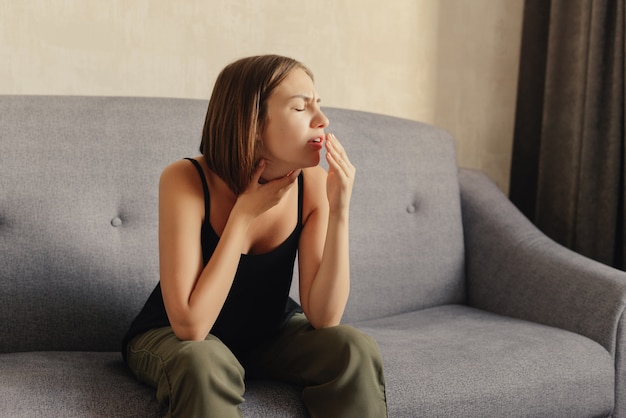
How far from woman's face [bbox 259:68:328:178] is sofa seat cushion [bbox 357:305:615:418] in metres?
0.48

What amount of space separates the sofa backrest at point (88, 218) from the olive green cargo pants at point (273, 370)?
286mm

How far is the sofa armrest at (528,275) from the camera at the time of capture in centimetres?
182

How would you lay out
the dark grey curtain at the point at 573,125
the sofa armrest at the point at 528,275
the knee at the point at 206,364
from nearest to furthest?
the knee at the point at 206,364
the sofa armrest at the point at 528,275
the dark grey curtain at the point at 573,125

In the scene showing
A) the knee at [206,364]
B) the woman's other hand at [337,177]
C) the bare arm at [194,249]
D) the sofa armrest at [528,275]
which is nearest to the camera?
the knee at [206,364]

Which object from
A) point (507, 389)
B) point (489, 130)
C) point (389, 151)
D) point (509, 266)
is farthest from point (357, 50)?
point (507, 389)

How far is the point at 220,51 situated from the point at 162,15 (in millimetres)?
197

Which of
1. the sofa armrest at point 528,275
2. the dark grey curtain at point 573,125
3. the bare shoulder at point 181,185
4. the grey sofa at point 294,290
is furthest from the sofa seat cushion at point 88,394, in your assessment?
the dark grey curtain at point 573,125

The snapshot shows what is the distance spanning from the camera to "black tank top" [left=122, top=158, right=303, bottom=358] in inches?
55.7

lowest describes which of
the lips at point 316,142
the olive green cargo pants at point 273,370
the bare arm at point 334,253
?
the olive green cargo pants at point 273,370

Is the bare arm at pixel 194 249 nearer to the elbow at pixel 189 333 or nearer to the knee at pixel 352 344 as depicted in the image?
the elbow at pixel 189 333

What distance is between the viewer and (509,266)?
2.13 m

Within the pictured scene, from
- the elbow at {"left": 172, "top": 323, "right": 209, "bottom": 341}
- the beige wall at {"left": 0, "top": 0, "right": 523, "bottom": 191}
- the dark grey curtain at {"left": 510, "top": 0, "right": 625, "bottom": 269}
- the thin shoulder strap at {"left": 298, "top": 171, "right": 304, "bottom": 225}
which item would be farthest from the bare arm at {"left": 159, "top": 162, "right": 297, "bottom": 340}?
Result: the dark grey curtain at {"left": 510, "top": 0, "right": 625, "bottom": 269}

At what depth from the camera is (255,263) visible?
56.1 inches

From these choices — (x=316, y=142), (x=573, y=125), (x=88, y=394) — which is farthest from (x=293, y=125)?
(x=573, y=125)
